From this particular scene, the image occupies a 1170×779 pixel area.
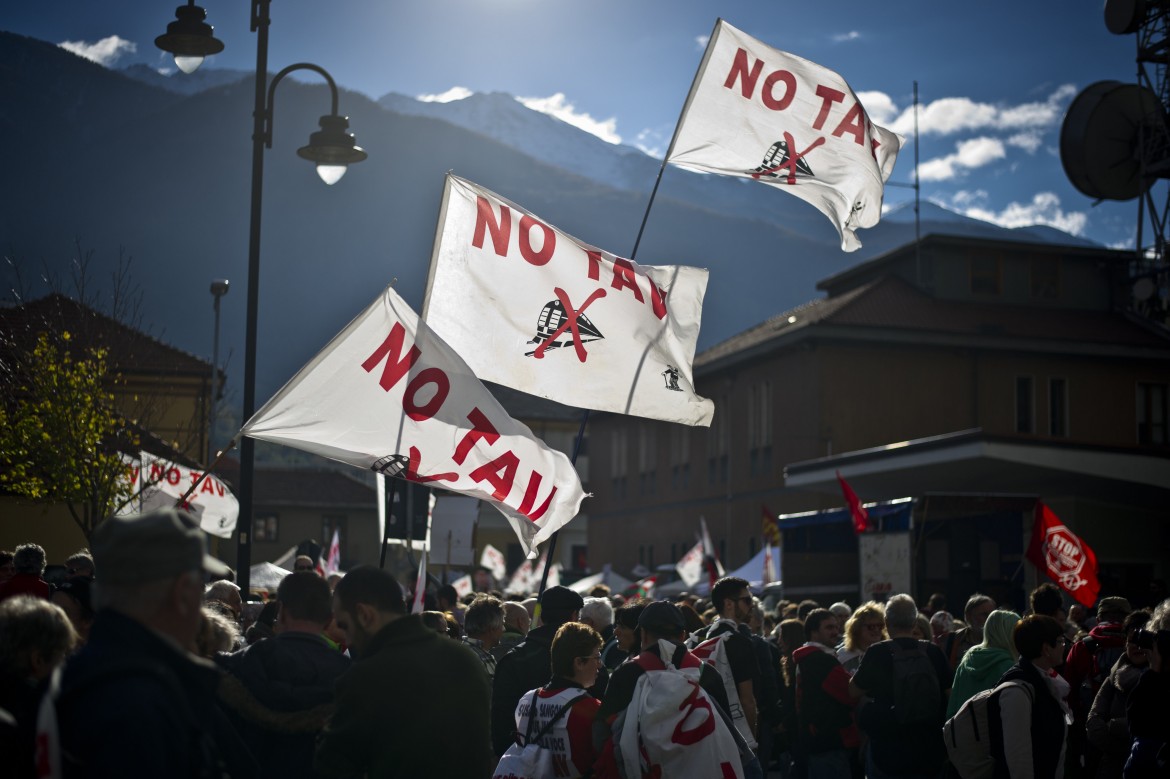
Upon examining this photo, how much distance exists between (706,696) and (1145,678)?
2299 mm

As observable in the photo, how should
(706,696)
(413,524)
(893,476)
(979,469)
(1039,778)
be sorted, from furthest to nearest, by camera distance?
(893,476), (979,469), (413,524), (1039,778), (706,696)

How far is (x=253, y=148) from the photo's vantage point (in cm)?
1395

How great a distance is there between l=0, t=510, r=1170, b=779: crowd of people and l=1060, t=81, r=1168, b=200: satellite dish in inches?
1249

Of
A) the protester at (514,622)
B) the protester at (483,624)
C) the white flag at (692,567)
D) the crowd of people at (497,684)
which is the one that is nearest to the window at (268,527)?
the white flag at (692,567)

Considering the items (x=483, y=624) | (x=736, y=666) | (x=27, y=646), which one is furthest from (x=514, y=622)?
(x=27, y=646)

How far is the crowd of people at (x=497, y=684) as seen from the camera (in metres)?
3.47

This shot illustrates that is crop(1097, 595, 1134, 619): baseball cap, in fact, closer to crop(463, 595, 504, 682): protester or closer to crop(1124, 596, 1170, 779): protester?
crop(1124, 596, 1170, 779): protester

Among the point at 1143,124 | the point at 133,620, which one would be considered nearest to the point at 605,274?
the point at 133,620

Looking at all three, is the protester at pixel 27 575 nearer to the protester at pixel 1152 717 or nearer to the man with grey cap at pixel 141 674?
the man with grey cap at pixel 141 674

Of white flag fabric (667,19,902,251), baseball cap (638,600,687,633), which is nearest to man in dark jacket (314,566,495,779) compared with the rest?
baseball cap (638,600,687,633)

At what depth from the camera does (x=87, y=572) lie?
36.1ft

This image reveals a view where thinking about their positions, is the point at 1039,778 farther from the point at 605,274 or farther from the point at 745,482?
the point at 745,482

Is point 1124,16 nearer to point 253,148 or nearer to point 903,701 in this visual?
point 253,148

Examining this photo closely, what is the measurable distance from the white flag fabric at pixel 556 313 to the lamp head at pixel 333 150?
532 centimetres
